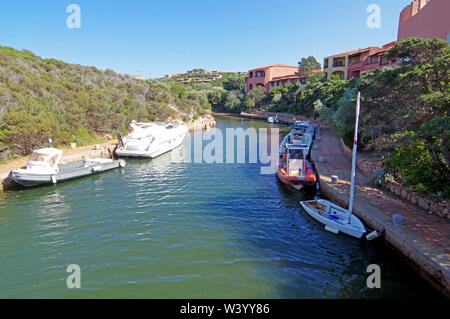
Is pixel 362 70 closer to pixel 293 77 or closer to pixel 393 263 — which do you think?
pixel 293 77

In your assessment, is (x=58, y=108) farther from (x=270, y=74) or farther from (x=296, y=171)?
(x=270, y=74)

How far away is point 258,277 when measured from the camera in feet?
24.0

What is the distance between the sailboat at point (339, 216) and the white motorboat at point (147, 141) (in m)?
14.1

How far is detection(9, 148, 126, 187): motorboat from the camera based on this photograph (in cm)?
1377

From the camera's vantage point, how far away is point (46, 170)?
14312 millimetres

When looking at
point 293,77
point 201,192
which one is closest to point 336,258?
point 201,192

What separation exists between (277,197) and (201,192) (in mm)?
3835

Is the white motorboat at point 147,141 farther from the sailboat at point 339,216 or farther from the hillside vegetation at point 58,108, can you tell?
the sailboat at point 339,216

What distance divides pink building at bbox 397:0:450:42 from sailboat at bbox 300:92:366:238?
50.5ft

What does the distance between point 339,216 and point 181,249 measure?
5.87 metres

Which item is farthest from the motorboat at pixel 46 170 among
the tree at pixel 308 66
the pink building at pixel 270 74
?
the pink building at pixel 270 74

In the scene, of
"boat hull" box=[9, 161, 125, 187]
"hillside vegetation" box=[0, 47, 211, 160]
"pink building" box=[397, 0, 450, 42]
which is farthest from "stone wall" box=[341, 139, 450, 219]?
"hillside vegetation" box=[0, 47, 211, 160]

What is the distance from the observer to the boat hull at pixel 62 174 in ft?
44.9

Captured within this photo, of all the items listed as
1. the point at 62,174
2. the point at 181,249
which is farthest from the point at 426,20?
the point at 62,174
